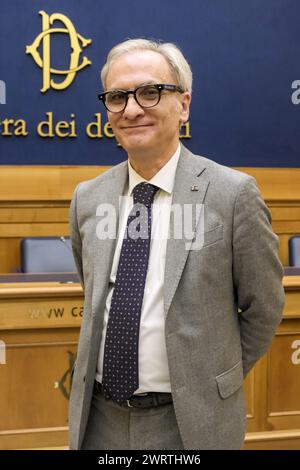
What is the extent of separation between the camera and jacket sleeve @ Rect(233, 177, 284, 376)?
1449 millimetres

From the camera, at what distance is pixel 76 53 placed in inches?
194

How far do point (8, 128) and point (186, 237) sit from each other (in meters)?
3.72

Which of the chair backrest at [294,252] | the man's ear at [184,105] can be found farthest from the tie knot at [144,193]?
the chair backrest at [294,252]

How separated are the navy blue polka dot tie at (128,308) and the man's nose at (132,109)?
0.19 meters

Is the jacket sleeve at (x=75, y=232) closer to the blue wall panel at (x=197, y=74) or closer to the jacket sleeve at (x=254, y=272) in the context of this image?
the jacket sleeve at (x=254, y=272)

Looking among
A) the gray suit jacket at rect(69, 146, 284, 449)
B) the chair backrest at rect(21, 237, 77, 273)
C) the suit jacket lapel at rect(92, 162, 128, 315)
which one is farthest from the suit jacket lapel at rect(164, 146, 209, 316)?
the chair backrest at rect(21, 237, 77, 273)

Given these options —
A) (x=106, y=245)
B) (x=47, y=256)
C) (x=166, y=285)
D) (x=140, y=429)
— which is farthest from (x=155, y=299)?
(x=47, y=256)

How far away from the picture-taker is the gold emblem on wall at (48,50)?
4863 millimetres

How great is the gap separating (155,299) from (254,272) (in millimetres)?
241

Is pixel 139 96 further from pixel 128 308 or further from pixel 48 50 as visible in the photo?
pixel 48 50

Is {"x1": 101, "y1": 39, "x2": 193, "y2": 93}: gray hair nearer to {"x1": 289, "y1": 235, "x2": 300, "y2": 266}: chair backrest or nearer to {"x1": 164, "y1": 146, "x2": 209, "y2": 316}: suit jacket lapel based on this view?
{"x1": 164, "y1": 146, "x2": 209, "y2": 316}: suit jacket lapel

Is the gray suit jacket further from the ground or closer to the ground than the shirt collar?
closer to the ground

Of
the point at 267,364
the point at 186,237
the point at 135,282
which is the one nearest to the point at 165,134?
the point at 186,237

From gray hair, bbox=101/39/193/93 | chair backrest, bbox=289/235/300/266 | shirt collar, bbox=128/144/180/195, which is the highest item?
gray hair, bbox=101/39/193/93
